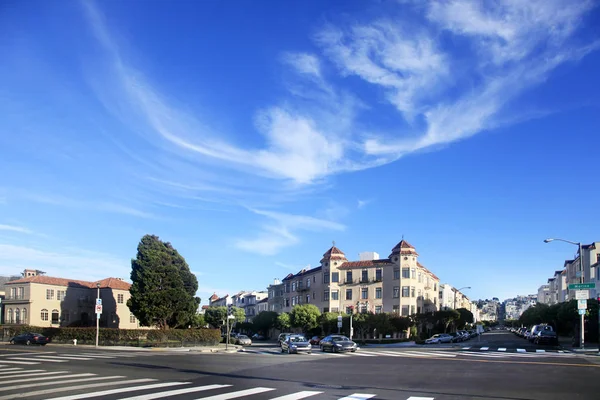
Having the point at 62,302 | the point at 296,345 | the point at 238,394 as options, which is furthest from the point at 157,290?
the point at 238,394

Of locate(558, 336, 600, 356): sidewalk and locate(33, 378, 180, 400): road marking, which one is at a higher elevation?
locate(33, 378, 180, 400): road marking

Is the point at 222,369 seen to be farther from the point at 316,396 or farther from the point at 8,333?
the point at 8,333

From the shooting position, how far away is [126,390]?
14500 millimetres

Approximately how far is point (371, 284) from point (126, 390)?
62.2 meters

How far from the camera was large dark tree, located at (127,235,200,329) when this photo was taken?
169ft

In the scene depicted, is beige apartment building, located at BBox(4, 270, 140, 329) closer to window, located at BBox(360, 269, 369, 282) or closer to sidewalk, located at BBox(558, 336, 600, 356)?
window, located at BBox(360, 269, 369, 282)

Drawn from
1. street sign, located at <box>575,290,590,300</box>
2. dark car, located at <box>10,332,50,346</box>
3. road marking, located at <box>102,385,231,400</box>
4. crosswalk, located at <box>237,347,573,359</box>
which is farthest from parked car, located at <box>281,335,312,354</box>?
dark car, located at <box>10,332,50,346</box>

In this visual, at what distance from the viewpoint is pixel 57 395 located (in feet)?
44.8

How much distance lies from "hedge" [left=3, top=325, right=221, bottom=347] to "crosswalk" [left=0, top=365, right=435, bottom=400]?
30.7m

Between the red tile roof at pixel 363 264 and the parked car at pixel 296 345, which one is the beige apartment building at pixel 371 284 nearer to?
the red tile roof at pixel 363 264

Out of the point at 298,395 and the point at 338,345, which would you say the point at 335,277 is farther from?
the point at 298,395

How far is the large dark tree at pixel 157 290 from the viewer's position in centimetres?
5156

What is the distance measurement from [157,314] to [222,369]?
3236 centimetres

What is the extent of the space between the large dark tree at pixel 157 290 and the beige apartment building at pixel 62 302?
63.5 ft
